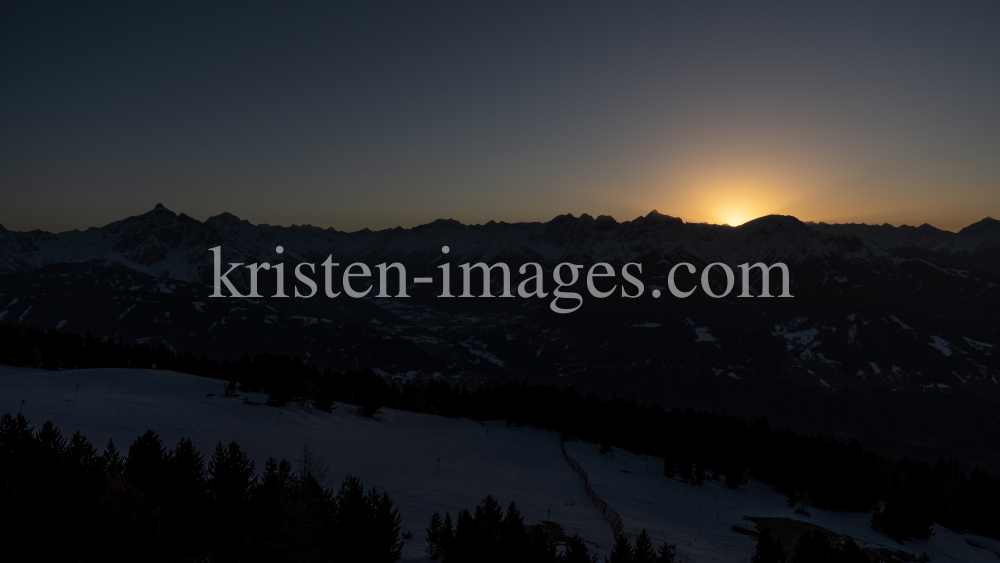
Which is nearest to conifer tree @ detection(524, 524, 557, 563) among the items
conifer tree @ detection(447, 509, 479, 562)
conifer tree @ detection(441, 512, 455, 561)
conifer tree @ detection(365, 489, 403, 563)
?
conifer tree @ detection(447, 509, 479, 562)

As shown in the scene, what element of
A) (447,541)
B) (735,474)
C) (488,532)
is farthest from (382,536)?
(735,474)

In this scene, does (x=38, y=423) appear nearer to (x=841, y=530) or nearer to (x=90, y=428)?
(x=90, y=428)

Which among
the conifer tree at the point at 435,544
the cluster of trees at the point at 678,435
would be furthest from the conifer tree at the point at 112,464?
the cluster of trees at the point at 678,435

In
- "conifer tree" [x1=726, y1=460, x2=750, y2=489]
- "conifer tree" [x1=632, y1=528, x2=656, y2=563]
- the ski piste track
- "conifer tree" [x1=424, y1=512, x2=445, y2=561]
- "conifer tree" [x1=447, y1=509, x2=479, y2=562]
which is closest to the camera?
"conifer tree" [x1=632, y1=528, x2=656, y2=563]

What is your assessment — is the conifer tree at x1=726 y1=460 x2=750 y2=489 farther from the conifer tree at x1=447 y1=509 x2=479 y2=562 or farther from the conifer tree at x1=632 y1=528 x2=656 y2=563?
the conifer tree at x1=447 y1=509 x2=479 y2=562

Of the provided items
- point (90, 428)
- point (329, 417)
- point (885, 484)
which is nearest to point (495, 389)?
point (329, 417)

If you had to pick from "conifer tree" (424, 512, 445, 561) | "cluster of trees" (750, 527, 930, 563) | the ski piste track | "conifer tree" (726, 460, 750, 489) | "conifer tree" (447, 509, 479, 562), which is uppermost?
"conifer tree" (447, 509, 479, 562)
